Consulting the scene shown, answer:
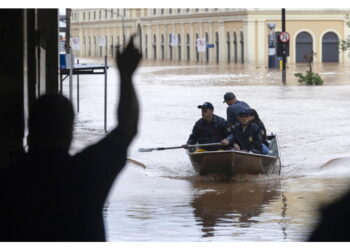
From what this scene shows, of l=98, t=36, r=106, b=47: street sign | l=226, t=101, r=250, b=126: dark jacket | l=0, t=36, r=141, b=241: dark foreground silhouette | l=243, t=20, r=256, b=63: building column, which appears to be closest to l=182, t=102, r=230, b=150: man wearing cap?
l=226, t=101, r=250, b=126: dark jacket

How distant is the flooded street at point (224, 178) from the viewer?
345 inches

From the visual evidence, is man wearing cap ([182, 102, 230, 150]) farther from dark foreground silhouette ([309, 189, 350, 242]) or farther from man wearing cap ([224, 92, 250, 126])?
dark foreground silhouette ([309, 189, 350, 242])

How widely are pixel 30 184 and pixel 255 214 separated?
663cm

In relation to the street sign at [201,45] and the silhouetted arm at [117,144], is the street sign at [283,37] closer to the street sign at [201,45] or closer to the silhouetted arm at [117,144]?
the street sign at [201,45]

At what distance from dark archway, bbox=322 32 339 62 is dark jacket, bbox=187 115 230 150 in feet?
151

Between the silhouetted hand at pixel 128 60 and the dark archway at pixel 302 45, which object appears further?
the dark archway at pixel 302 45

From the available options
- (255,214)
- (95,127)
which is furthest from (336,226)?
(95,127)

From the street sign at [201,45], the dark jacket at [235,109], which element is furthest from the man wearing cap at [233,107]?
the street sign at [201,45]

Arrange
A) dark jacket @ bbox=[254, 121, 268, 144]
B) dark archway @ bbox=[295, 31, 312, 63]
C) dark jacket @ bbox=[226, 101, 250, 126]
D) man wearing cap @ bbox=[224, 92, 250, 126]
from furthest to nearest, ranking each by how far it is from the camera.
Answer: dark archway @ bbox=[295, 31, 312, 63]
dark jacket @ bbox=[226, 101, 250, 126]
man wearing cap @ bbox=[224, 92, 250, 126]
dark jacket @ bbox=[254, 121, 268, 144]

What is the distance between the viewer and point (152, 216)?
31.0ft

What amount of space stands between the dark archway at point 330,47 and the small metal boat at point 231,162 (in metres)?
45.9

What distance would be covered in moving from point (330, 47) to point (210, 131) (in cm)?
4740

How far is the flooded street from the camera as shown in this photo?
877 cm

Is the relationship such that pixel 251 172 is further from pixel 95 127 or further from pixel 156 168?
pixel 95 127
